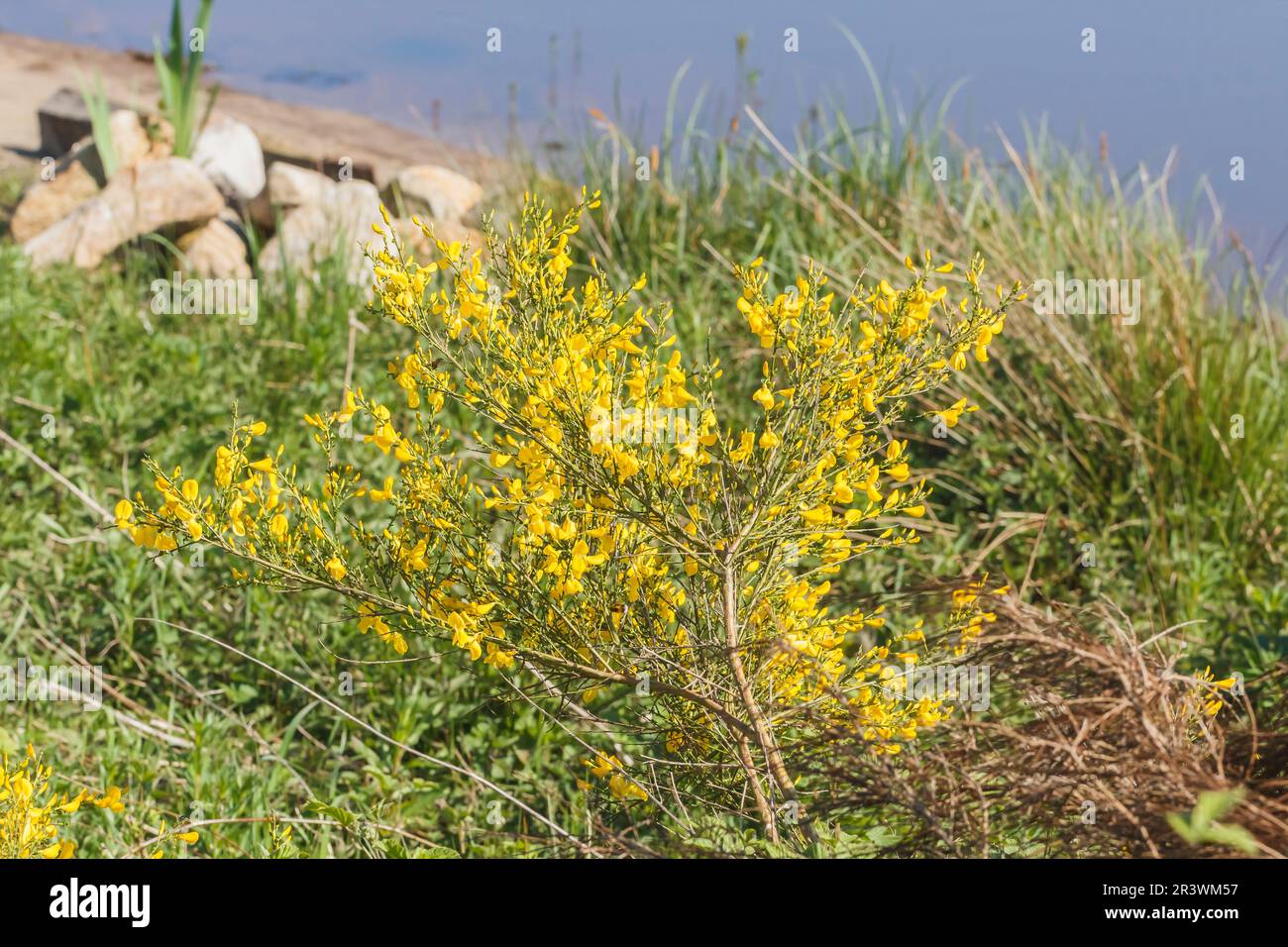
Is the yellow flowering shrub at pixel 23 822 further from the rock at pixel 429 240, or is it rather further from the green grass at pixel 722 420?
the rock at pixel 429 240

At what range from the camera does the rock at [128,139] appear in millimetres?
8648

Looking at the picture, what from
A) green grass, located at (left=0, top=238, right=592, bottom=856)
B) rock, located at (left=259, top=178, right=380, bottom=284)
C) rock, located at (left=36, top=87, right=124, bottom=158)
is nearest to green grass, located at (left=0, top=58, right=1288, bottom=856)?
green grass, located at (left=0, top=238, right=592, bottom=856)

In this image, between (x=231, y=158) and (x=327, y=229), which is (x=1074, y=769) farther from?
(x=231, y=158)

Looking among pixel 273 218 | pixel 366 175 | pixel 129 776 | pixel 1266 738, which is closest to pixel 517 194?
pixel 273 218

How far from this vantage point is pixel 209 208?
7.43 metres

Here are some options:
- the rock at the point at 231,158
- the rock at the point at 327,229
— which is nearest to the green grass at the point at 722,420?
the rock at the point at 327,229

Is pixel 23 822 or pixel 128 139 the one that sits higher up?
pixel 128 139

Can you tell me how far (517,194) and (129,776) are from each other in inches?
172

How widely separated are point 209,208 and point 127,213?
0.54m

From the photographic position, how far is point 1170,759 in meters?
1.81

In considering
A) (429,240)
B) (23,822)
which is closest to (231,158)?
(429,240)

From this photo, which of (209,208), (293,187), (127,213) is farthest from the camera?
(293,187)

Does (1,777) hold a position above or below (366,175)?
below
